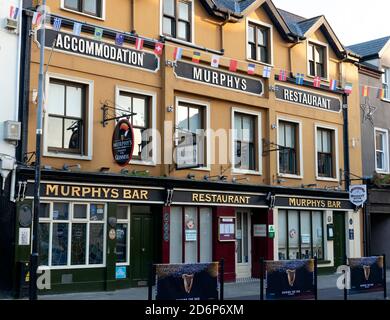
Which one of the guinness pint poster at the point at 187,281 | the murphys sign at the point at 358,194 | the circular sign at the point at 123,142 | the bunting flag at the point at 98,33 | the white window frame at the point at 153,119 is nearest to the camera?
the guinness pint poster at the point at 187,281

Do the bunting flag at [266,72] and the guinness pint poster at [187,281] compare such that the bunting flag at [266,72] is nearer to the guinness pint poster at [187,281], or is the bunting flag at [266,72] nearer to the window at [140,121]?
the window at [140,121]

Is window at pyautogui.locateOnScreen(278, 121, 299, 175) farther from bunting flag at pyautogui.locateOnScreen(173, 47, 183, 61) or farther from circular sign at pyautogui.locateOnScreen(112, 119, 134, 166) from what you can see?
circular sign at pyautogui.locateOnScreen(112, 119, 134, 166)

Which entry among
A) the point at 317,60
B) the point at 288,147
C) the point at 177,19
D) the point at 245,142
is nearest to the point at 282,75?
the point at 245,142

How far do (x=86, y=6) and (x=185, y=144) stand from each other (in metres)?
5.17

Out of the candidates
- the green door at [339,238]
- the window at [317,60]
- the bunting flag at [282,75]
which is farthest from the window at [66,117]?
the green door at [339,238]

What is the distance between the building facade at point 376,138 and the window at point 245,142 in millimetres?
6466

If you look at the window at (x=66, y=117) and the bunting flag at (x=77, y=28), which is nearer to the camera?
the bunting flag at (x=77, y=28)

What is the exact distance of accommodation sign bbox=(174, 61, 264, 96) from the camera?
18641mm

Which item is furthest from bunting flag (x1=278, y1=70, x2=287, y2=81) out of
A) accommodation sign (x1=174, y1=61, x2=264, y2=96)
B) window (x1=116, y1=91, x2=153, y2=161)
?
window (x1=116, y1=91, x2=153, y2=161)

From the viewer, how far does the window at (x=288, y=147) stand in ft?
70.9

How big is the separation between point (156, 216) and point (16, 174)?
490cm

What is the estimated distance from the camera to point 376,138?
25.9 meters
